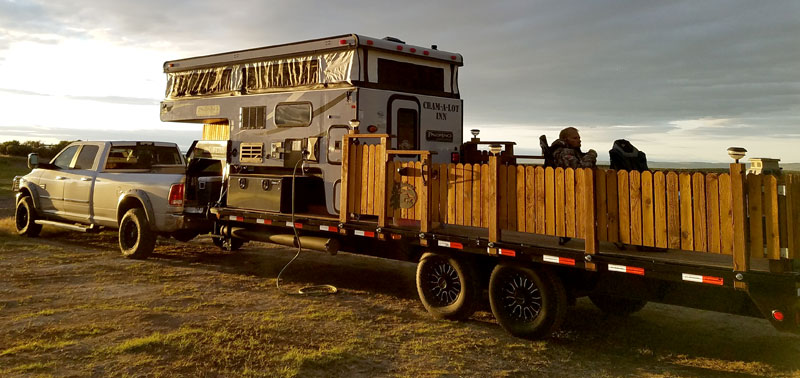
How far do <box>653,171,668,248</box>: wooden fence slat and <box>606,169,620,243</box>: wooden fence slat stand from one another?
37cm

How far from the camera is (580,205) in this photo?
591 cm

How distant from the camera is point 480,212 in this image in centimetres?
671

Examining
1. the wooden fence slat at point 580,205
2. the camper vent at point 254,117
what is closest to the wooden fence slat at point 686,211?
the wooden fence slat at point 580,205

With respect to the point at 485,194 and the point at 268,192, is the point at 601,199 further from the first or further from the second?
the point at 268,192

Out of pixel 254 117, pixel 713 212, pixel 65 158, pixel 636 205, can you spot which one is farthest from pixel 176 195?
pixel 713 212

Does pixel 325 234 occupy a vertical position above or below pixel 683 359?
above

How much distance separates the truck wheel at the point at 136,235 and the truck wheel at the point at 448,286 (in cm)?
579

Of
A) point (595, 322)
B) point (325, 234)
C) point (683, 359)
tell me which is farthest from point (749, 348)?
point (325, 234)

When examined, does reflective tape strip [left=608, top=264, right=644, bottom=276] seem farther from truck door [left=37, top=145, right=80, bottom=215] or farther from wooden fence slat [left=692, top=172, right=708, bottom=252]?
truck door [left=37, top=145, right=80, bottom=215]

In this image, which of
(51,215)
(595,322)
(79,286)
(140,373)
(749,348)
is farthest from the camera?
(51,215)

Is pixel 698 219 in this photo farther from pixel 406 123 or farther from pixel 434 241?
pixel 406 123

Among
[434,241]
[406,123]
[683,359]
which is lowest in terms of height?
[683,359]

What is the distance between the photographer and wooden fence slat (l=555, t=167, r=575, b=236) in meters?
6.04

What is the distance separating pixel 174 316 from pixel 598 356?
4.83 meters
